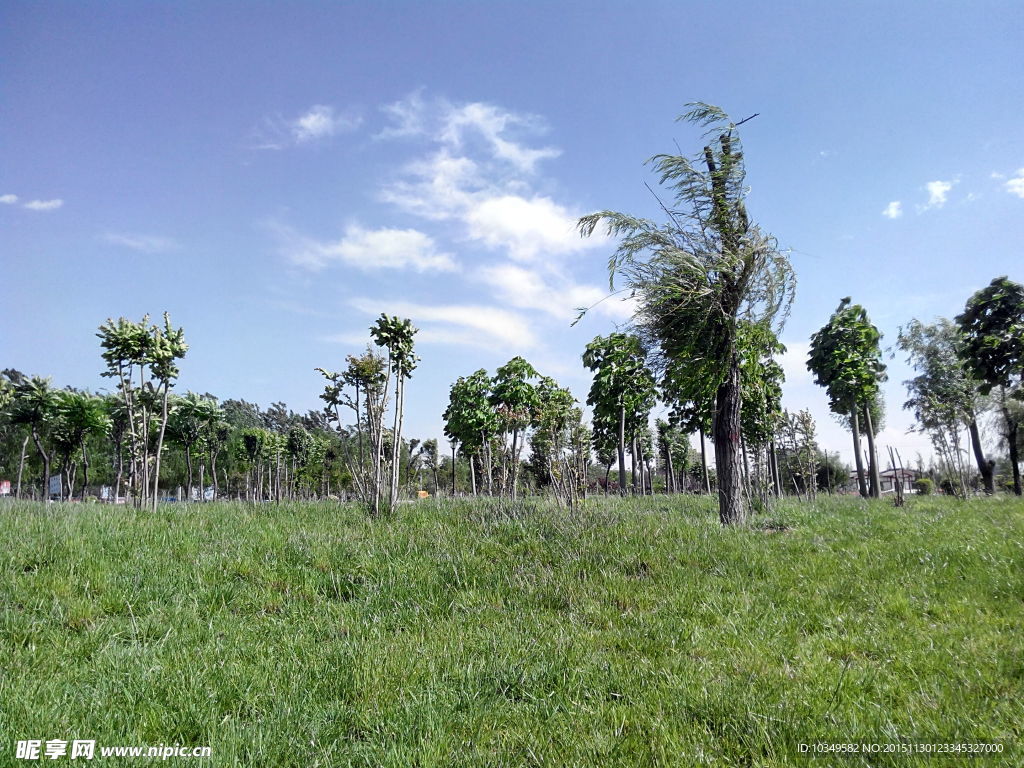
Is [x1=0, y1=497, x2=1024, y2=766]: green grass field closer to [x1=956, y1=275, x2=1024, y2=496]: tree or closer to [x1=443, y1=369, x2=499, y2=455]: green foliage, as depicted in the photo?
[x1=956, y1=275, x2=1024, y2=496]: tree

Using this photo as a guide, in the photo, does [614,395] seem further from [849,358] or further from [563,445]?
[563,445]

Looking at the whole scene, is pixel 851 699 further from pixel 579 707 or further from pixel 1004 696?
pixel 579 707

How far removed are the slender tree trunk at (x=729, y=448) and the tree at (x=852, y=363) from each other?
14.8 meters

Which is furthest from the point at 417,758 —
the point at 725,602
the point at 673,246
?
the point at 673,246

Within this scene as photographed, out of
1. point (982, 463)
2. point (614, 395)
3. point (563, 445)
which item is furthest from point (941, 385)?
point (563, 445)

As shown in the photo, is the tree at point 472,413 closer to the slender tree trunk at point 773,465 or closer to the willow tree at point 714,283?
the slender tree trunk at point 773,465

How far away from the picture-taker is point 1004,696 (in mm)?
3309

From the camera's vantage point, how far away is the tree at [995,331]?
66.0ft

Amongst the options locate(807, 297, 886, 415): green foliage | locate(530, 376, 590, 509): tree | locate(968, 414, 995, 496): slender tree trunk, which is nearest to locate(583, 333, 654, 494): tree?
locate(807, 297, 886, 415): green foliage

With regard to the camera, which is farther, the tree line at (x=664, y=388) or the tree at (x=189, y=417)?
the tree at (x=189, y=417)

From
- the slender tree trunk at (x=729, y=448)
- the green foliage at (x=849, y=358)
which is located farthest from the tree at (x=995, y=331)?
the slender tree trunk at (x=729, y=448)

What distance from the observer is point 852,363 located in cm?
2194

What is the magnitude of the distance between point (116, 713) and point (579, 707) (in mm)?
2690

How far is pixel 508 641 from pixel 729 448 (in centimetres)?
675
